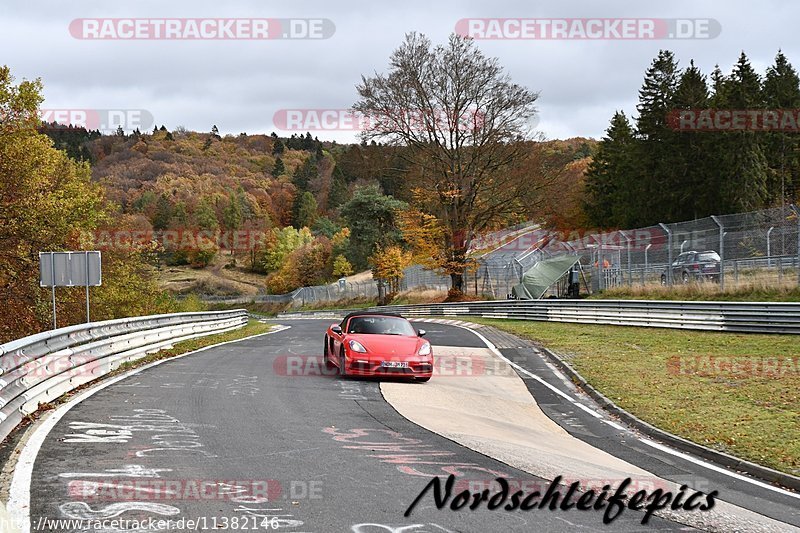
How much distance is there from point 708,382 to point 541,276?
1025 inches

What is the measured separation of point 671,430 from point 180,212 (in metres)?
133

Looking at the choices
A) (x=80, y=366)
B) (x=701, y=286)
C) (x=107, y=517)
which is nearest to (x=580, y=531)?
(x=107, y=517)

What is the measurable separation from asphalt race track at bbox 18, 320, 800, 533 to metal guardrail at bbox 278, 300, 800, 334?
10.4m

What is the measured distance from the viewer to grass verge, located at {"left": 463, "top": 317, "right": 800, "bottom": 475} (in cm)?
968

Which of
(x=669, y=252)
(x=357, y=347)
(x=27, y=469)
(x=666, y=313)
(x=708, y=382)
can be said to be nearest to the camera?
(x=27, y=469)

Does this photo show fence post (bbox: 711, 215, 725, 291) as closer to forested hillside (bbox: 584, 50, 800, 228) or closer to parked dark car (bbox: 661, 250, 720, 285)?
parked dark car (bbox: 661, 250, 720, 285)

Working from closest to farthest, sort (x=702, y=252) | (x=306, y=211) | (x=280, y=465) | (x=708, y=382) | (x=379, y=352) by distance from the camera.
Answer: (x=280, y=465), (x=708, y=382), (x=379, y=352), (x=702, y=252), (x=306, y=211)

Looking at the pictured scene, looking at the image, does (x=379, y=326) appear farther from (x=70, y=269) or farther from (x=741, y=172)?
(x=741, y=172)

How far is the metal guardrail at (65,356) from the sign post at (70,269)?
1.31 m

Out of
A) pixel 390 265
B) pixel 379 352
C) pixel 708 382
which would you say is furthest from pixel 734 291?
pixel 390 265

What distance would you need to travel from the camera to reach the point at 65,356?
11469mm

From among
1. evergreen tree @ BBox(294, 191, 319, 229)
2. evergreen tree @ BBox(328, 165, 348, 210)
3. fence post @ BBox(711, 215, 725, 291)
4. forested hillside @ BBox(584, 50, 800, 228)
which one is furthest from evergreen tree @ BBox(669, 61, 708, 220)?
evergreen tree @ BBox(294, 191, 319, 229)

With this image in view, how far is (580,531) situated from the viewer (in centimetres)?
541

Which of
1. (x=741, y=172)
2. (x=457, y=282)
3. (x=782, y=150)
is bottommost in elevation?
(x=457, y=282)
